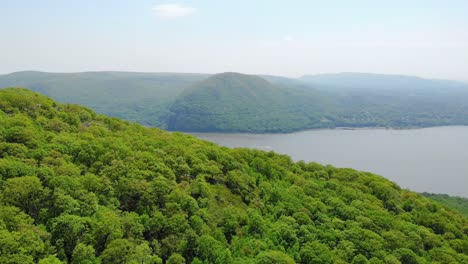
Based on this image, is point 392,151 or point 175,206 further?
point 392,151

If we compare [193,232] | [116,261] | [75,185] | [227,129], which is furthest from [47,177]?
[227,129]

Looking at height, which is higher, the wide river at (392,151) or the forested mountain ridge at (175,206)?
the forested mountain ridge at (175,206)

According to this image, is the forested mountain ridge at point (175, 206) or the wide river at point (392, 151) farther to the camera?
the wide river at point (392, 151)

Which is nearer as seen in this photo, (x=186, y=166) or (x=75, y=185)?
(x=75, y=185)

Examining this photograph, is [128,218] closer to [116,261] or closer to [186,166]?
[116,261]
